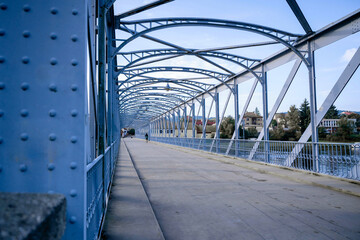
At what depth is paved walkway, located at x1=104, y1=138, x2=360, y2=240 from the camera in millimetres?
4254

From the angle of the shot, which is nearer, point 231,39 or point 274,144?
point 274,144

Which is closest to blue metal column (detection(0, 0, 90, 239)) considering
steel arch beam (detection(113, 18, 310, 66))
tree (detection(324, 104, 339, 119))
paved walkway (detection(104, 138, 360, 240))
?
paved walkway (detection(104, 138, 360, 240))

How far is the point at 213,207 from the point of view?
5770 millimetres

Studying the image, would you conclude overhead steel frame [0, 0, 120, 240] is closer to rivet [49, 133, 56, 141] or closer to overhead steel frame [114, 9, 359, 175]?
rivet [49, 133, 56, 141]

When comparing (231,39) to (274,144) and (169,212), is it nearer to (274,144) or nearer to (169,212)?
(274,144)

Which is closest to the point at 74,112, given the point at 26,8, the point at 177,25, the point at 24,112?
the point at 24,112

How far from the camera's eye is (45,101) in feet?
5.45

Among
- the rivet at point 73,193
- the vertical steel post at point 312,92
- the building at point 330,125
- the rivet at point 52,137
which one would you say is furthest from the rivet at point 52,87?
the building at point 330,125

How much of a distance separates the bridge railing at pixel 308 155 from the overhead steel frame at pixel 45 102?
349 inches

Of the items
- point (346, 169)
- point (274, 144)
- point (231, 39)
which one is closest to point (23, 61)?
point (346, 169)

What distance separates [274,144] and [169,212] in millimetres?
9170

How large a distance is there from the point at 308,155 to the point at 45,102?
10.8m

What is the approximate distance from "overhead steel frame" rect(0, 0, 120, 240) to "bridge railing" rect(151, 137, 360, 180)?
8.86 meters

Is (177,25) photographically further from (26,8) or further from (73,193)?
(73,193)
